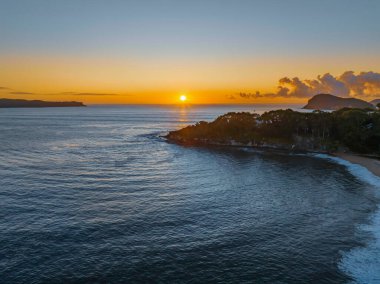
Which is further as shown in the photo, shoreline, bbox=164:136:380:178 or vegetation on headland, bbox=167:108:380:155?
vegetation on headland, bbox=167:108:380:155

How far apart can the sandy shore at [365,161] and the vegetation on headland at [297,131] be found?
28.0 feet

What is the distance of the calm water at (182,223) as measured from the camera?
37.4m

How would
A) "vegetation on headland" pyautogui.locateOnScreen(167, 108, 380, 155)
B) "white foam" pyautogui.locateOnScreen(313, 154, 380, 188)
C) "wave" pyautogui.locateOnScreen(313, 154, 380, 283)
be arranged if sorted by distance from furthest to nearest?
1. "vegetation on headland" pyautogui.locateOnScreen(167, 108, 380, 155)
2. "white foam" pyautogui.locateOnScreen(313, 154, 380, 188)
3. "wave" pyautogui.locateOnScreen(313, 154, 380, 283)

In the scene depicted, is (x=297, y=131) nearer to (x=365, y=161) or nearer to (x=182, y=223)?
(x=365, y=161)

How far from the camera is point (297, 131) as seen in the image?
143 meters

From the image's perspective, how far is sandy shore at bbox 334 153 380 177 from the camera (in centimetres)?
9338

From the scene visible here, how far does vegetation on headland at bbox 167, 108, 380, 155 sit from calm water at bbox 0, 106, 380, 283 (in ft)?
123

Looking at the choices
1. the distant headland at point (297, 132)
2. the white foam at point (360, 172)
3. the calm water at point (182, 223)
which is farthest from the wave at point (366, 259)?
the distant headland at point (297, 132)

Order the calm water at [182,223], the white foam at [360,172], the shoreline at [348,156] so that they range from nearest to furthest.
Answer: the calm water at [182,223]
the white foam at [360,172]
the shoreline at [348,156]

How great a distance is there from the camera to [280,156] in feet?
377

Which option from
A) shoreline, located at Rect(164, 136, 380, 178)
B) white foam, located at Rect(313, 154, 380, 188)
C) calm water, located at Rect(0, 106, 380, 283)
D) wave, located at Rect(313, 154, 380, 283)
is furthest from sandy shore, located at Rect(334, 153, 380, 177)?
wave, located at Rect(313, 154, 380, 283)

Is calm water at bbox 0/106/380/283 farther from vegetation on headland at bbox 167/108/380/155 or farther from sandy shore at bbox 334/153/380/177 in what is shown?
vegetation on headland at bbox 167/108/380/155

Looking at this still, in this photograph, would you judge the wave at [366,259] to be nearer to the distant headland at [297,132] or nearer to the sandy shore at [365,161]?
the sandy shore at [365,161]

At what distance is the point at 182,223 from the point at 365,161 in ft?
255
